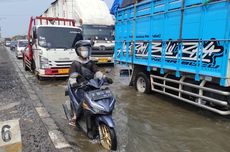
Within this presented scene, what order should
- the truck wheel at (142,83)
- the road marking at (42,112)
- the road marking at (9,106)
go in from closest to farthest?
1. the road marking at (42,112)
2. the road marking at (9,106)
3. the truck wheel at (142,83)

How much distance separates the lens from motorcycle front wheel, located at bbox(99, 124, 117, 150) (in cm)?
375

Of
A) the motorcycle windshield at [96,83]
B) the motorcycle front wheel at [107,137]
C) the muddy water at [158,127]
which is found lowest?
the muddy water at [158,127]

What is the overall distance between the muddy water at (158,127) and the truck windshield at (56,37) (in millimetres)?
3249

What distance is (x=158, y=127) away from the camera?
5051 millimetres

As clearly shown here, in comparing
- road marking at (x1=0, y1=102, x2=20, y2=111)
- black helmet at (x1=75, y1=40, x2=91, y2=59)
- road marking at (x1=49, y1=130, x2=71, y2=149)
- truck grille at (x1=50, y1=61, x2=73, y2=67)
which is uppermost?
black helmet at (x1=75, y1=40, x2=91, y2=59)

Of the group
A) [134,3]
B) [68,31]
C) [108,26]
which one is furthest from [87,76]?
[108,26]

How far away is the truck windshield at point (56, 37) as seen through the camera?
9.98 meters

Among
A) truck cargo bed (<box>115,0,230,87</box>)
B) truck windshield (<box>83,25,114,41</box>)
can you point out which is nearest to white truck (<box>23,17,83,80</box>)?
truck cargo bed (<box>115,0,230,87</box>)

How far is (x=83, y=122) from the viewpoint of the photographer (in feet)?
14.9

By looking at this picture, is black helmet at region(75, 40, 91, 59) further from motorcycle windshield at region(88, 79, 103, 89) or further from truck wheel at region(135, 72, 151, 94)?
truck wheel at region(135, 72, 151, 94)

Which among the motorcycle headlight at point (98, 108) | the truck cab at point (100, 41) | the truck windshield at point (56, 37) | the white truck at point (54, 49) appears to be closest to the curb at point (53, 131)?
the motorcycle headlight at point (98, 108)

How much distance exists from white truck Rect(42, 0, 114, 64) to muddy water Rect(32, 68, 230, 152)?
→ 7.47 meters

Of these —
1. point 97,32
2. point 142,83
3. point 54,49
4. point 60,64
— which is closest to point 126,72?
point 142,83

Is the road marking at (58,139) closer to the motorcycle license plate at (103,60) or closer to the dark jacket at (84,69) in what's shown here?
the dark jacket at (84,69)
